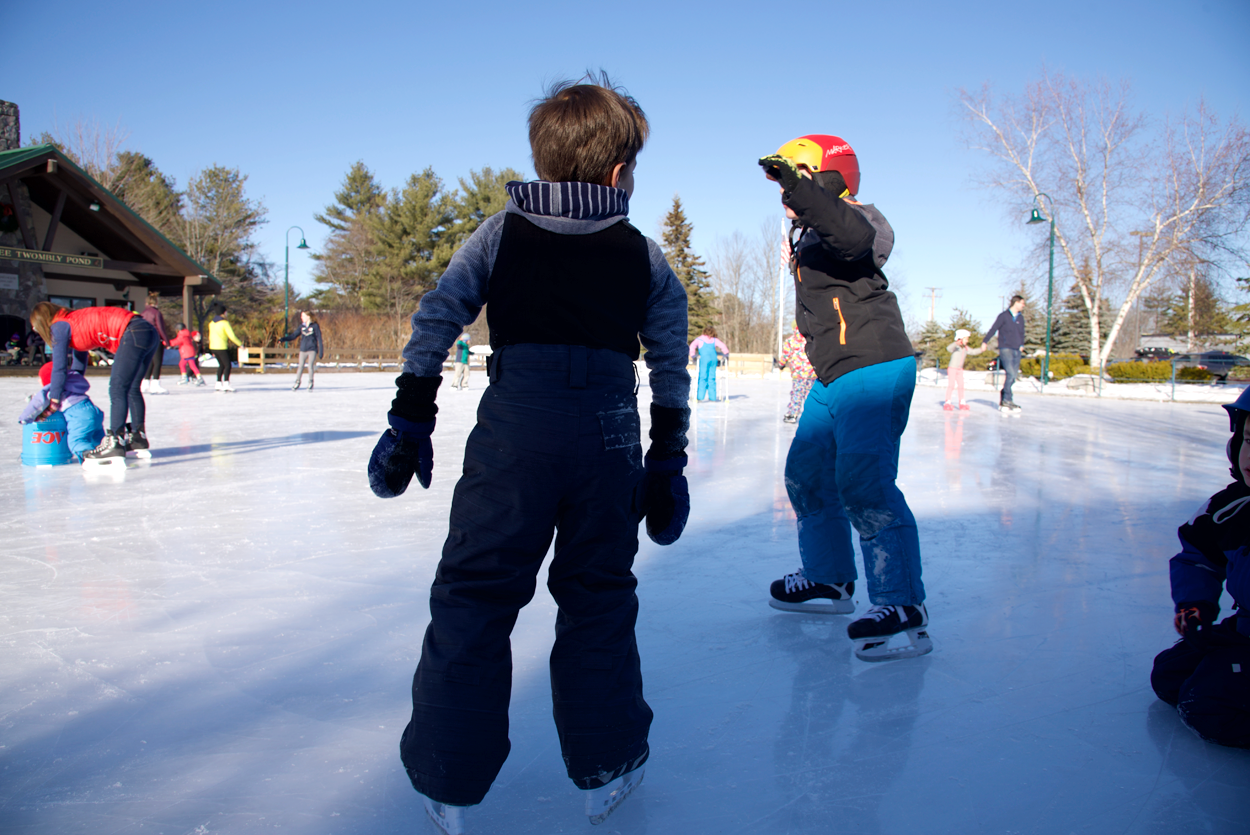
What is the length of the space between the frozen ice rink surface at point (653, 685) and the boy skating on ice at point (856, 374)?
20cm

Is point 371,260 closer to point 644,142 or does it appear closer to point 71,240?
point 71,240

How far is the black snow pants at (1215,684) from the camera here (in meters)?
1.59

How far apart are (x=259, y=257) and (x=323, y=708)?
4615cm

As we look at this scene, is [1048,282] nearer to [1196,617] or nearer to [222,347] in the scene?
[222,347]

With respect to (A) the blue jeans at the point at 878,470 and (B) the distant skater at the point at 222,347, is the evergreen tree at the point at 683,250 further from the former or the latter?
(A) the blue jeans at the point at 878,470

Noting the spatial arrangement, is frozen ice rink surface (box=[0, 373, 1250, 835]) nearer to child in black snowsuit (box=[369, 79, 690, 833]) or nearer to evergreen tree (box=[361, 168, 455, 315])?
child in black snowsuit (box=[369, 79, 690, 833])

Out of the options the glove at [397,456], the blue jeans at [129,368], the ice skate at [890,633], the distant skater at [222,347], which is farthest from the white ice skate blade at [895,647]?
the distant skater at [222,347]

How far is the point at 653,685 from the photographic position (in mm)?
1914

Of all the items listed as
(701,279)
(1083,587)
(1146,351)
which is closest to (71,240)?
(1083,587)

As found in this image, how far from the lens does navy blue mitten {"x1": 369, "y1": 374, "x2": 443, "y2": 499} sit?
4.47 feet

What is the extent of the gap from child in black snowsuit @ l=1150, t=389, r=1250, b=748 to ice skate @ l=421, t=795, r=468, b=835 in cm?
155

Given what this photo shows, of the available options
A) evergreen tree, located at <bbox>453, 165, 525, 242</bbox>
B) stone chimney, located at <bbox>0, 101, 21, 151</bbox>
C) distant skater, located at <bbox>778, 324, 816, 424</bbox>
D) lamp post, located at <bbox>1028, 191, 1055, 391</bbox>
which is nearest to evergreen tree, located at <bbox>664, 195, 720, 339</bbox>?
evergreen tree, located at <bbox>453, 165, 525, 242</bbox>

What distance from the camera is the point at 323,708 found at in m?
1.77

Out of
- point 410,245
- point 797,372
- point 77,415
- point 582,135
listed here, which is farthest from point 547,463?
point 410,245
